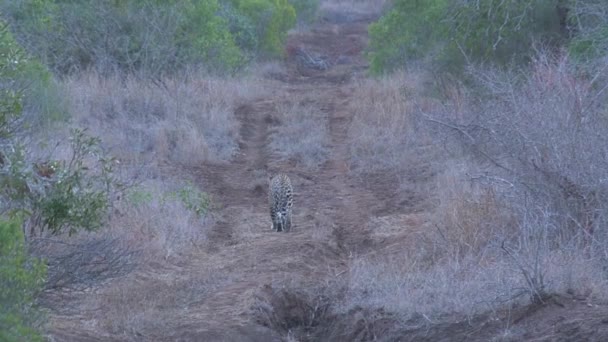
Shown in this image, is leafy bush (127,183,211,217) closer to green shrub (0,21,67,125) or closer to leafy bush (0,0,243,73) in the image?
green shrub (0,21,67,125)

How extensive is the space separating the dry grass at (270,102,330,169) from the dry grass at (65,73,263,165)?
2.91 ft

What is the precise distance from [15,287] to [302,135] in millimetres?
13521

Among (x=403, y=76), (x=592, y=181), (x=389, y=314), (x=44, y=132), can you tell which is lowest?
(x=389, y=314)

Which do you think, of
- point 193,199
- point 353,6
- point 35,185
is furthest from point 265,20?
point 35,185

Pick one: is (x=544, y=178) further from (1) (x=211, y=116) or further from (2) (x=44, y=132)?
(1) (x=211, y=116)

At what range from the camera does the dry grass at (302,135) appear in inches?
684

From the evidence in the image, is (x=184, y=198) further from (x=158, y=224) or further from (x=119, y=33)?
(x=119, y=33)

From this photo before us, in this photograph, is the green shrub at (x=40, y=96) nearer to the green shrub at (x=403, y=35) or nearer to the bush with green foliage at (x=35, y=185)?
the bush with green foliage at (x=35, y=185)

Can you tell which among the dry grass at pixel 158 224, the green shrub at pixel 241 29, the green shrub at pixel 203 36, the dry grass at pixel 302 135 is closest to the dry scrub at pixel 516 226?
the dry grass at pixel 158 224

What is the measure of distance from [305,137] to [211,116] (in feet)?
6.26

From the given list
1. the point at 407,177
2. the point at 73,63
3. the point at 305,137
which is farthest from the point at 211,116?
the point at 407,177

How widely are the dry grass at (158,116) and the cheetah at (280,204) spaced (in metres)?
3.77

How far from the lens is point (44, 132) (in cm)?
1356

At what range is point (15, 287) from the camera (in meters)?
5.66
